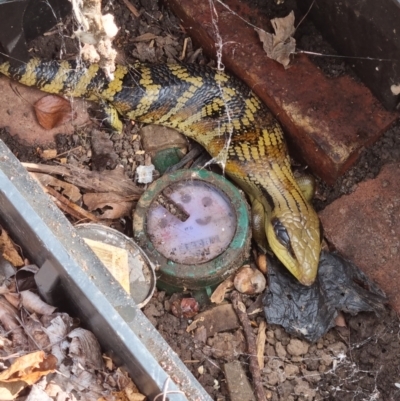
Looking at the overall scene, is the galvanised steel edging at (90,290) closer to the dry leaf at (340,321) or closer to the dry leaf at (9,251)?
the dry leaf at (9,251)

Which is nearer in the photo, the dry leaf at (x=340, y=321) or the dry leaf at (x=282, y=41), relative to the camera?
the dry leaf at (x=340, y=321)

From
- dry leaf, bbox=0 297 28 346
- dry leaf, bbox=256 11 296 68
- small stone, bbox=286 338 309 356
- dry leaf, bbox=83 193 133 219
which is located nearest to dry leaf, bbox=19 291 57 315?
dry leaf, bbox=0 297 28 346

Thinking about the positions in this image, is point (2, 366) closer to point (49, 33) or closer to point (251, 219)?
point (251, 219)

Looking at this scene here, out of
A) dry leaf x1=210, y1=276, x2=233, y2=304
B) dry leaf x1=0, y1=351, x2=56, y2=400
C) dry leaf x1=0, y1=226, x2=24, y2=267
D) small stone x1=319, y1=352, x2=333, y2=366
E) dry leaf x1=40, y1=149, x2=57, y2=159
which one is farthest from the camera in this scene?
dry leaf x1=40, y1=149, x2=57, y2=159

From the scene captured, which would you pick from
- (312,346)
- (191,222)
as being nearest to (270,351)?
(312,346)

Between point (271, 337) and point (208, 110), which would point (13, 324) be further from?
point (208, 110)

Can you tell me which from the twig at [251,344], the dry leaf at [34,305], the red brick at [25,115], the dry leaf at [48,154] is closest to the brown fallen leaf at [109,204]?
the dry leaf at [48,154]

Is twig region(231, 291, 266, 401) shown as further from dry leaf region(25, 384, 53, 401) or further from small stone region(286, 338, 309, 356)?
dry leaf region(25, 384, 53, 401)
